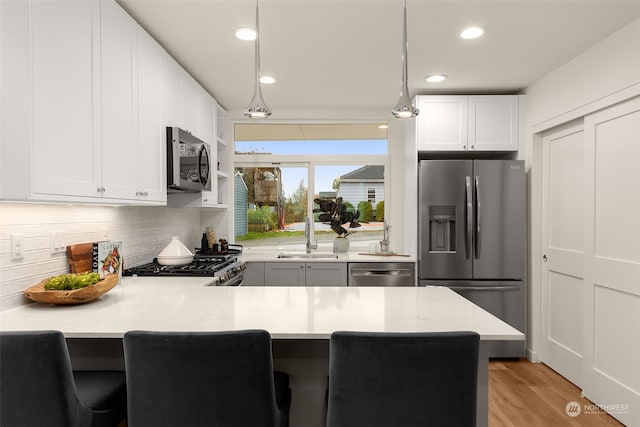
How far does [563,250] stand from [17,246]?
3.82 metres

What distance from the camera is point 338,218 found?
4.74 metres

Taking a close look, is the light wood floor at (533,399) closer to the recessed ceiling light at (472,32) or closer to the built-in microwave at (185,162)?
the recessed ceiling light at (472,32)

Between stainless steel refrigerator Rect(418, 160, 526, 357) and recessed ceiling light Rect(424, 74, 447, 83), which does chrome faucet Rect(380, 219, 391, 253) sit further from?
recessed ceiling light Rect(424, 74, 447, 83)

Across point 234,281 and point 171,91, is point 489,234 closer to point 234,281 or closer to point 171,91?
point 234,281

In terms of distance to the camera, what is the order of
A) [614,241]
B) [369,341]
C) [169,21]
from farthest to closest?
[614,241], [169,21], [369,341]

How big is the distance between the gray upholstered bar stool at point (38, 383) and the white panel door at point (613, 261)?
3.06 metres

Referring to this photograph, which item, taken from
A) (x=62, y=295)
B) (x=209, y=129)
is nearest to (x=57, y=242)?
(x=62, y=295)

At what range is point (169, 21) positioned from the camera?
2.61m

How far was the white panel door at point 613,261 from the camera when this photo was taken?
8.61 feet

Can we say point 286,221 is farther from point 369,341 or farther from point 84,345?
point 369,341

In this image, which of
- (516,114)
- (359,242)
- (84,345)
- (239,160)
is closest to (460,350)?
(84,345)

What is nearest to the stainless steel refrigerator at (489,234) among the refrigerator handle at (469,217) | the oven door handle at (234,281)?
the refrigerator handle at (469,217)

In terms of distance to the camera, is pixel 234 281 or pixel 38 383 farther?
pixel 234 281

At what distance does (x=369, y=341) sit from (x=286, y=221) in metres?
3.90
